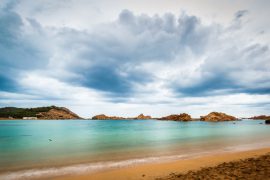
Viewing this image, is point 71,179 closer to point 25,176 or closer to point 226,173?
point 25,176

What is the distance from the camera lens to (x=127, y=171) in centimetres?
1412

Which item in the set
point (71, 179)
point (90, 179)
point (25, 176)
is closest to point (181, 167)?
point (90, 179)

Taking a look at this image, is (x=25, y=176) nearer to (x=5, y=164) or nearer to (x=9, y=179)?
(x=9, y=179)

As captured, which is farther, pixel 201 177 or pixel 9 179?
pixel 9 179

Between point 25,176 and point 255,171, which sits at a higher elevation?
point 255,171

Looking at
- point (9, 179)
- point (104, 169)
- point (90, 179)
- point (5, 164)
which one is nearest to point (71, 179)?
point (90, 179)

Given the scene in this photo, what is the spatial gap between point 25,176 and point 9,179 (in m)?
0.95

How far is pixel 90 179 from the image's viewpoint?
12.4 meters

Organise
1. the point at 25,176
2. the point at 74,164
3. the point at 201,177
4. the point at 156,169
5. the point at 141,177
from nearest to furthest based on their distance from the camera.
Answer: the point at 201,177 < the point at 141,177 < the point at 25,176 < the point at 156,169 < the point at 74,164

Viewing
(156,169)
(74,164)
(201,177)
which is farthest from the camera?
(74,164)

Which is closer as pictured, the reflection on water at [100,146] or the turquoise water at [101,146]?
the turquoise water at [101,146]

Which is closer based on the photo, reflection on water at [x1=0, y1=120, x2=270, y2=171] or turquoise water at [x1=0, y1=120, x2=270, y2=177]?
turquoise water at [x1=0, y1=120, x2=270, y2=177]

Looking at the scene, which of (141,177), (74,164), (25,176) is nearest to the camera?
(141,177)

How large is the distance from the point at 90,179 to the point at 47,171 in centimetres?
456
